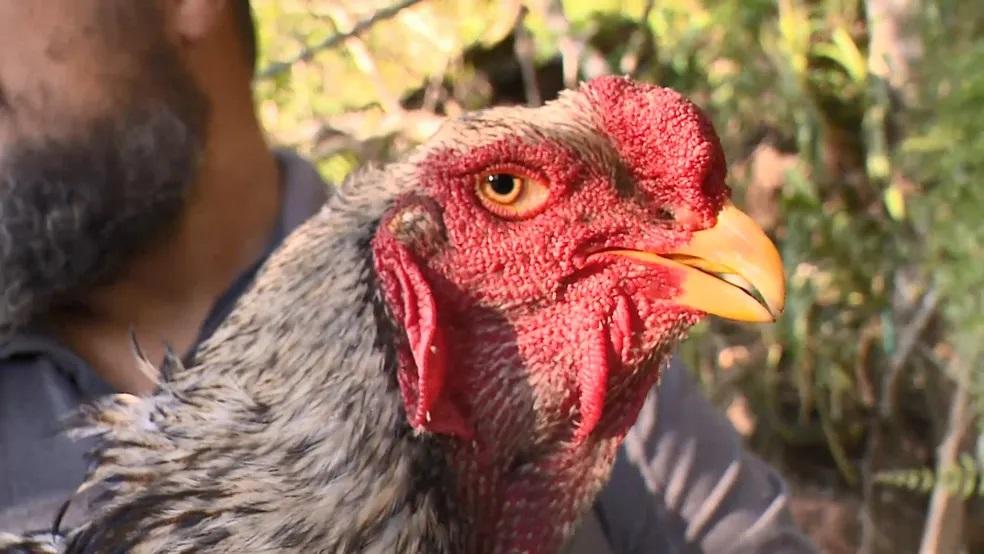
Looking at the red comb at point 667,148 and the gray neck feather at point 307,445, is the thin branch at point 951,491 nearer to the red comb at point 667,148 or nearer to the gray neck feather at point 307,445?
the red comb at point 667,148

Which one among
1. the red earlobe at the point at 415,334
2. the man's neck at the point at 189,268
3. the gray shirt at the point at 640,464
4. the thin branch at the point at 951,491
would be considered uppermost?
the red earlobe at the point at 415,334

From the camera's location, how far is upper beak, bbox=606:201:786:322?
0.71 metres

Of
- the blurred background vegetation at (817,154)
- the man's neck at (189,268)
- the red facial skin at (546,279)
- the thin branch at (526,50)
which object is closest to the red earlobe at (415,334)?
the red facial skin at (546,279)

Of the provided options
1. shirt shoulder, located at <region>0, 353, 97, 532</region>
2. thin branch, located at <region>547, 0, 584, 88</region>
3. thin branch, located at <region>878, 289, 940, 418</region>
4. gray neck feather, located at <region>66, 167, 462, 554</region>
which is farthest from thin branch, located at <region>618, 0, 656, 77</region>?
gray neck feather, located at <region>66, 167, 462, 554</region>

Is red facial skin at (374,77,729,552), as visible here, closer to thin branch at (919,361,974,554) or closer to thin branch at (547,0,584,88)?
thin branch at (919,361,974,554)

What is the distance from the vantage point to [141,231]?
1389 mm

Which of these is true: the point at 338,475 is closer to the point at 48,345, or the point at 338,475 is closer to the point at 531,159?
the point at 531,159

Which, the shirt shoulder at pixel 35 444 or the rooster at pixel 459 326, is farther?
the shirt shoulder at pixel 35 444

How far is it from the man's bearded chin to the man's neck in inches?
1.9

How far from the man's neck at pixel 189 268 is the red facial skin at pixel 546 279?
2.46ft

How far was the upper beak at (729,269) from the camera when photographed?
0.71 metres

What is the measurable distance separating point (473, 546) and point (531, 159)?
1.07ft

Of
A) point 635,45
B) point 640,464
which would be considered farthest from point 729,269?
point 635,45

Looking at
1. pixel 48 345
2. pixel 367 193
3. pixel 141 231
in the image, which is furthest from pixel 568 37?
pixel 367 193
